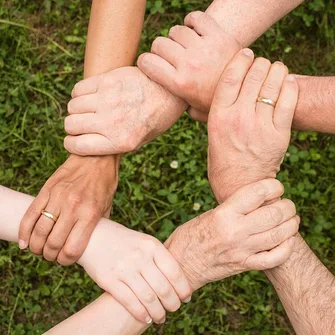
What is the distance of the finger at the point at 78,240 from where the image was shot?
Answer: 2355 millimetres

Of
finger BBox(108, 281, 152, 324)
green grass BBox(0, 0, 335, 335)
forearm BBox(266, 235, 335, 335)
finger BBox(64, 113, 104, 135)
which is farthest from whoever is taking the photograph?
green grass BBox(0, 0, 335, 335)

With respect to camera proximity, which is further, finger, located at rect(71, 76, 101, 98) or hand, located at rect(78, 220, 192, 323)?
finger, located at rect(71, 76, 101, 98)

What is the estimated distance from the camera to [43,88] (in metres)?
3.64

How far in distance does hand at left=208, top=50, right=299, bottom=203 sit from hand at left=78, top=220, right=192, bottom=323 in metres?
0.36

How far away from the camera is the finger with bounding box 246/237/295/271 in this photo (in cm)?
221

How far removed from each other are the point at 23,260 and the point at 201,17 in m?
1.68

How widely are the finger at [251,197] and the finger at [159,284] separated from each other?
0.36m

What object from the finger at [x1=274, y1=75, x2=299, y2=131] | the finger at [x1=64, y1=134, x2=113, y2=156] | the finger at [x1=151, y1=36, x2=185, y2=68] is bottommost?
the finger at [x1=64, y1=134, x2=113, y2=156]

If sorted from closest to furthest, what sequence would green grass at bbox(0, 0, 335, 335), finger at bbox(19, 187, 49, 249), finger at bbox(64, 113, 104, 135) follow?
1. finger at bbox(19, 187, 49, 249)
2. finger at bbox(64, 113, 104, 135)
3. green grass at bbox(0, 0, 335, 335)

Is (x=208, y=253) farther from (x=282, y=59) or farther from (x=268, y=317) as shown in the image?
(x=282, y=59)

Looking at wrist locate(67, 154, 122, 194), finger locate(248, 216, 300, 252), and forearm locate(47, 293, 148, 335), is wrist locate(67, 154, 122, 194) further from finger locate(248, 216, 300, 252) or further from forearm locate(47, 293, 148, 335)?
finger locate(248, 216, 300, 252)

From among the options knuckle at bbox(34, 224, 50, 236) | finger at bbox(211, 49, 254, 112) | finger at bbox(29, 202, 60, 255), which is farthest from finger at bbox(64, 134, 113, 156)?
finger at bbox(211, 49, 254, 112)

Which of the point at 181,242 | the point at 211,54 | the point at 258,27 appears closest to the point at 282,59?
the point at 258,27

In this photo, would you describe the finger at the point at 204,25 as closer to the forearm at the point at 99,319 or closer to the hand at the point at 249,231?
the hand at the point at 249,231
